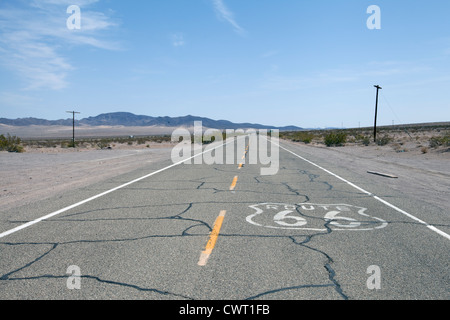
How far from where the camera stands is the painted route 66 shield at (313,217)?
742 centimetres

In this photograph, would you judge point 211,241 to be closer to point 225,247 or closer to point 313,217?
point 225,247

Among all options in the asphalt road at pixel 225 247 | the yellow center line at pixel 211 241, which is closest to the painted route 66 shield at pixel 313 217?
the asphalt road at pixel 225 247

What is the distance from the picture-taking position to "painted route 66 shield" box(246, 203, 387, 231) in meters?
7.42

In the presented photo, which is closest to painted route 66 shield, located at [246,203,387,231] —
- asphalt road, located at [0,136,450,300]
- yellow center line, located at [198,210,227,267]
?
asphalt road, located at [0,136,450,300]

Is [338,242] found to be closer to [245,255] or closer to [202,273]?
[245,255]

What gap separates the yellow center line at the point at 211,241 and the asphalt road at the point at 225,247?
0.02m

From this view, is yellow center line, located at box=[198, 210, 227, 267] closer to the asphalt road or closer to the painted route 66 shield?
the asphalt road

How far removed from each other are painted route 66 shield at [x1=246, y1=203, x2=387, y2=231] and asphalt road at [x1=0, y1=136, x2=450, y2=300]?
0.07ft

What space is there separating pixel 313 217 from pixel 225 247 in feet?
9.50

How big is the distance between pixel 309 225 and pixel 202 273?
10.5 ft

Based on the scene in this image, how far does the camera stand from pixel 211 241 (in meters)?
6.28
